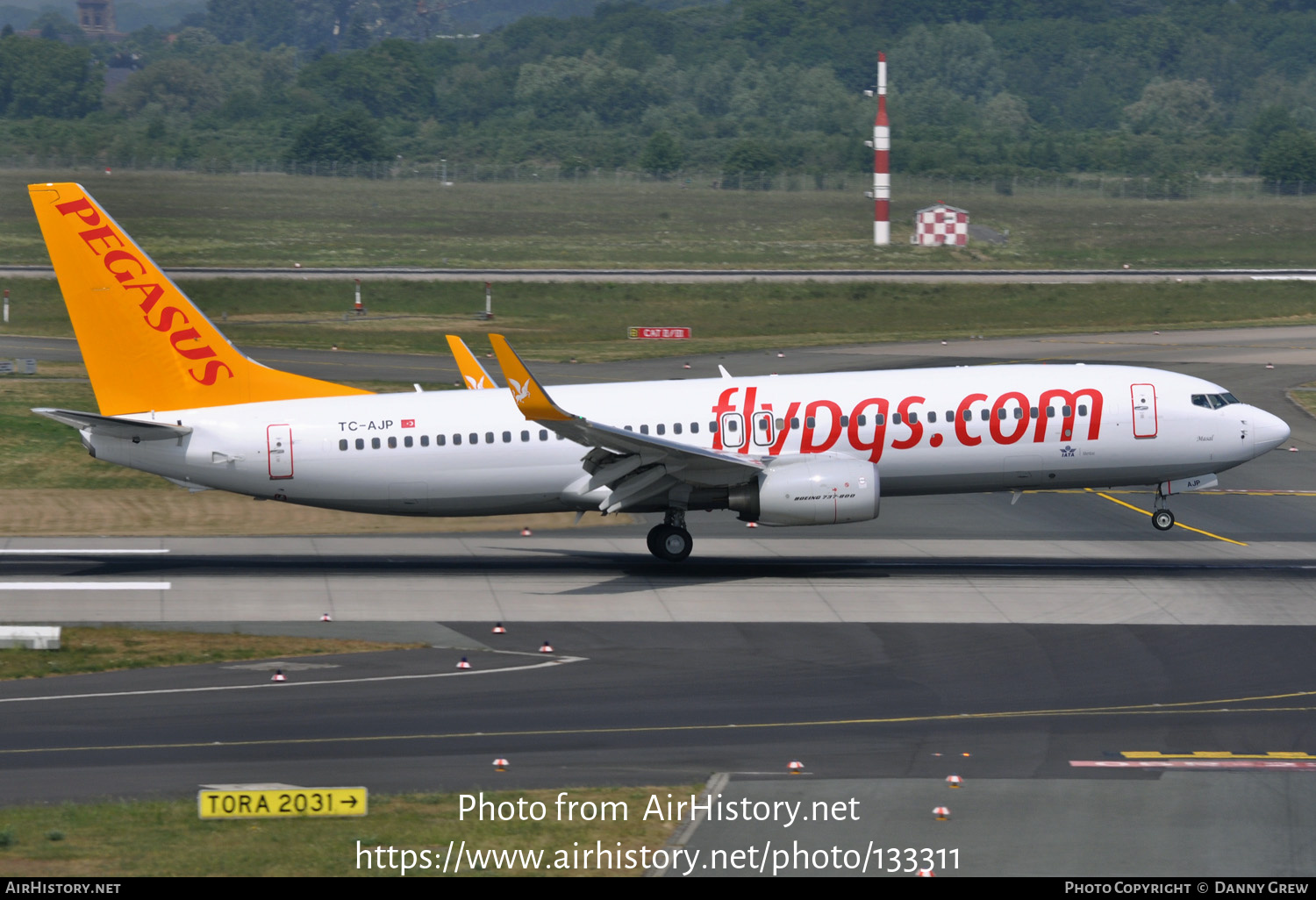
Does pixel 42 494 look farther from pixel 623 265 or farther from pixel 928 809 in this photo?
pixel 623 265

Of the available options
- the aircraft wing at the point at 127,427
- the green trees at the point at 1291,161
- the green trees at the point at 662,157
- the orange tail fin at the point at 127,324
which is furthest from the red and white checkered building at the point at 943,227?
the aircraft wing at the point at 127,427

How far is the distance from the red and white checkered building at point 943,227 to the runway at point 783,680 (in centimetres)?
8434

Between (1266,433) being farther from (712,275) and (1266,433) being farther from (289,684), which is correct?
(712,275)

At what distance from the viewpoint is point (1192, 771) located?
22266mm

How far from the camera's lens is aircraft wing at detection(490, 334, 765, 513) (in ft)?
110

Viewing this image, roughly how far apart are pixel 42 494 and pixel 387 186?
125m

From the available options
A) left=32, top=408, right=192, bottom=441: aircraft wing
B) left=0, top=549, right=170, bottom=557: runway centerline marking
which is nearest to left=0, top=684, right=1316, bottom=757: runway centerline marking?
left=32, top=408, right=192, bottom=441: aircraft wing

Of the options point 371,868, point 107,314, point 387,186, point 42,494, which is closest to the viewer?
point 371,868

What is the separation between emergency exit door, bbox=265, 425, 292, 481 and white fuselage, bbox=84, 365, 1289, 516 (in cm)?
3

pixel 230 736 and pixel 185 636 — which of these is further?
pixel 185 636

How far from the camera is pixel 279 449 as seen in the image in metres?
36.5

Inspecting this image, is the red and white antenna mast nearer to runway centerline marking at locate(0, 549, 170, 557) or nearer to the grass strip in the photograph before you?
runway centerline marking at locate(0, 549, 170, 557)

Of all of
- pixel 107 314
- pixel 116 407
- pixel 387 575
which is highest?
pixel 107 314

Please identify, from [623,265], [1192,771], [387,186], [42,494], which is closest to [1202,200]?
[623,265]
